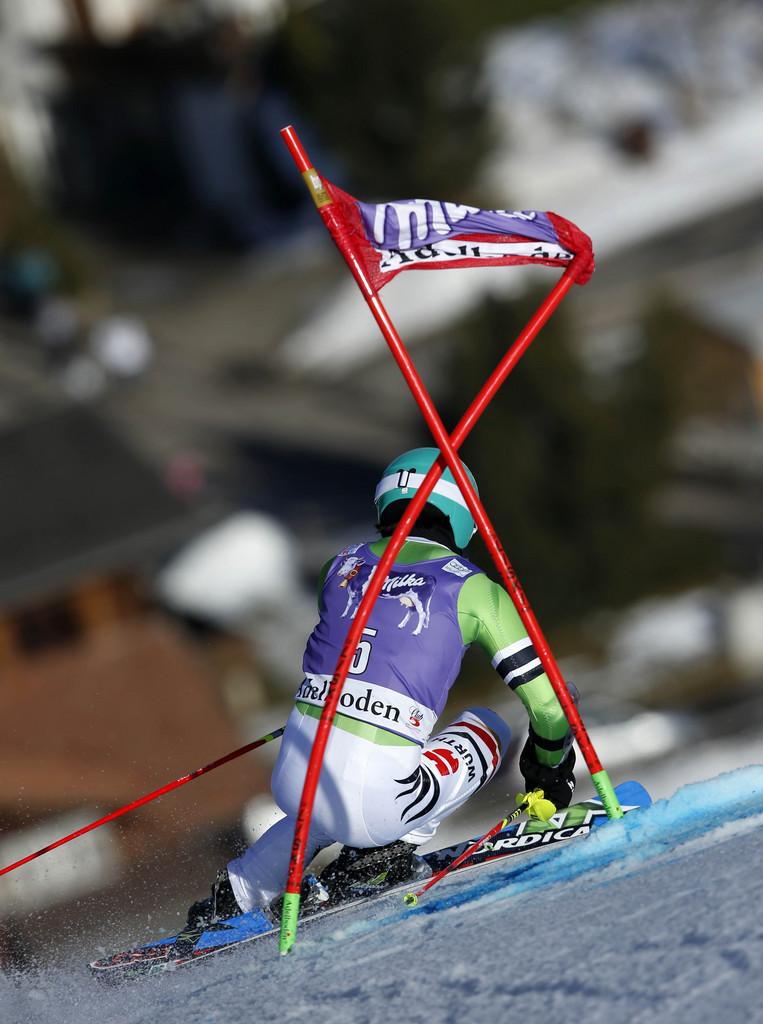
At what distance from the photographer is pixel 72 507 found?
898 inches

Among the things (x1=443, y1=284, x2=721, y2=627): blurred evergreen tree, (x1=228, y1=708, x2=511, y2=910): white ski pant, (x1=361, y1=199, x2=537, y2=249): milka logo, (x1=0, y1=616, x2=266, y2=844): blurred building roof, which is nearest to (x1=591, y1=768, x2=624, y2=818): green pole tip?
(x1=228, y1=708, x2=511, y2=910): white ski pant

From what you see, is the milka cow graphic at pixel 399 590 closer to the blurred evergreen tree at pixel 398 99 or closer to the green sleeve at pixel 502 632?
the green sleeve at pixel 502 632

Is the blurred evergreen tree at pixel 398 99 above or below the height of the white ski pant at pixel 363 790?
above

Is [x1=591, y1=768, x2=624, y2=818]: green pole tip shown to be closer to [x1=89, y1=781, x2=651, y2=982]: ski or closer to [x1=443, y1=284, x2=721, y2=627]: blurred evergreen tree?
[x1=89, y1=781, x2=651, y2=982]: ski

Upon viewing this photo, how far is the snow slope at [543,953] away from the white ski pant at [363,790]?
291 mm

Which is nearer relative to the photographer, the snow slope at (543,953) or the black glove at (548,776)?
the snow slope at (543,953)

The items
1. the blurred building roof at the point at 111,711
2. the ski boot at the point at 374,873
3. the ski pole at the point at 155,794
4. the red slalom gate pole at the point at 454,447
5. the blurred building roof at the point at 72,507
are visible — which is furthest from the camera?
the blurred building roof at the point at 72,507

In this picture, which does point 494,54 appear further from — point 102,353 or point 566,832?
point 566,832

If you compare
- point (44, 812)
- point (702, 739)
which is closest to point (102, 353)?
point (702, 739)

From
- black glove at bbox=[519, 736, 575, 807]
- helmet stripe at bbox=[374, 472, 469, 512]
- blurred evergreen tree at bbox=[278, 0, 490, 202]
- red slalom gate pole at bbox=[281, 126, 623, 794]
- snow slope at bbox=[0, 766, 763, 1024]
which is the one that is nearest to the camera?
snow slope at bbox=[0, 766, 763, 1024]

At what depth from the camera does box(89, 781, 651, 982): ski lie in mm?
5852

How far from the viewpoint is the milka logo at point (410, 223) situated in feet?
19.8

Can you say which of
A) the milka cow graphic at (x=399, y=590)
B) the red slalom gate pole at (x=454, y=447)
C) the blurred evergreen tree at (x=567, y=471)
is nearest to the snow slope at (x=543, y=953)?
the red slalom gate pole at (x=454, y=447)

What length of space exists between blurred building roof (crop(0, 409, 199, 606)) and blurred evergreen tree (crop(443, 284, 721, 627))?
587cm
